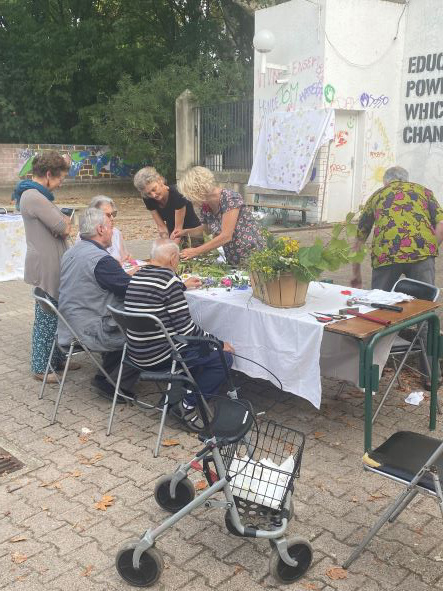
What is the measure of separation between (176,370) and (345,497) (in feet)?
4.13

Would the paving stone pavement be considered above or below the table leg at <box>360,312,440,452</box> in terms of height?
below

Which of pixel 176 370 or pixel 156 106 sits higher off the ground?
pixel 156 106

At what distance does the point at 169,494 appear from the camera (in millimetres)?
3010

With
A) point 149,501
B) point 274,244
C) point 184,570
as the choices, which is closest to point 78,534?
point 149,501

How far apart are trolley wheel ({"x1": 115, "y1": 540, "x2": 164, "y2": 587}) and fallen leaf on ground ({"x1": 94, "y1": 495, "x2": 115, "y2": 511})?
0.63 meters

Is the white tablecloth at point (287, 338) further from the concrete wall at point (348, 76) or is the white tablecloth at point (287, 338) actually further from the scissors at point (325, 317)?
the concrete wall at point (348, 76)

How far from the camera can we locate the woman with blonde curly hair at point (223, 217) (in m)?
4.70

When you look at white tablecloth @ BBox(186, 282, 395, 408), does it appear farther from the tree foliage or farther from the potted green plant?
the tree foliage

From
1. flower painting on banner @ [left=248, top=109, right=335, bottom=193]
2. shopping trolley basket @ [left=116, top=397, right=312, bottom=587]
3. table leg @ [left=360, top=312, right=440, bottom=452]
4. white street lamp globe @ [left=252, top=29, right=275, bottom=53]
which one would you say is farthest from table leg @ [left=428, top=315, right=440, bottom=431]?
white street lamp globe @ [left=252, top=29, right=275, bottom=53]

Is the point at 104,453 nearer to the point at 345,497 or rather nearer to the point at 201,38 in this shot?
the point at 345,497

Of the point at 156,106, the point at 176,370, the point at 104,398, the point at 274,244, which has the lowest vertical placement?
the point at 104,398

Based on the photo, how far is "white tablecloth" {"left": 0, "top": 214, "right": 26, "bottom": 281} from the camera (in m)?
8.82

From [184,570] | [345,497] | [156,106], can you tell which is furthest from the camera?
[156,106]

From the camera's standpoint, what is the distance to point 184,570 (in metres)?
2.67
